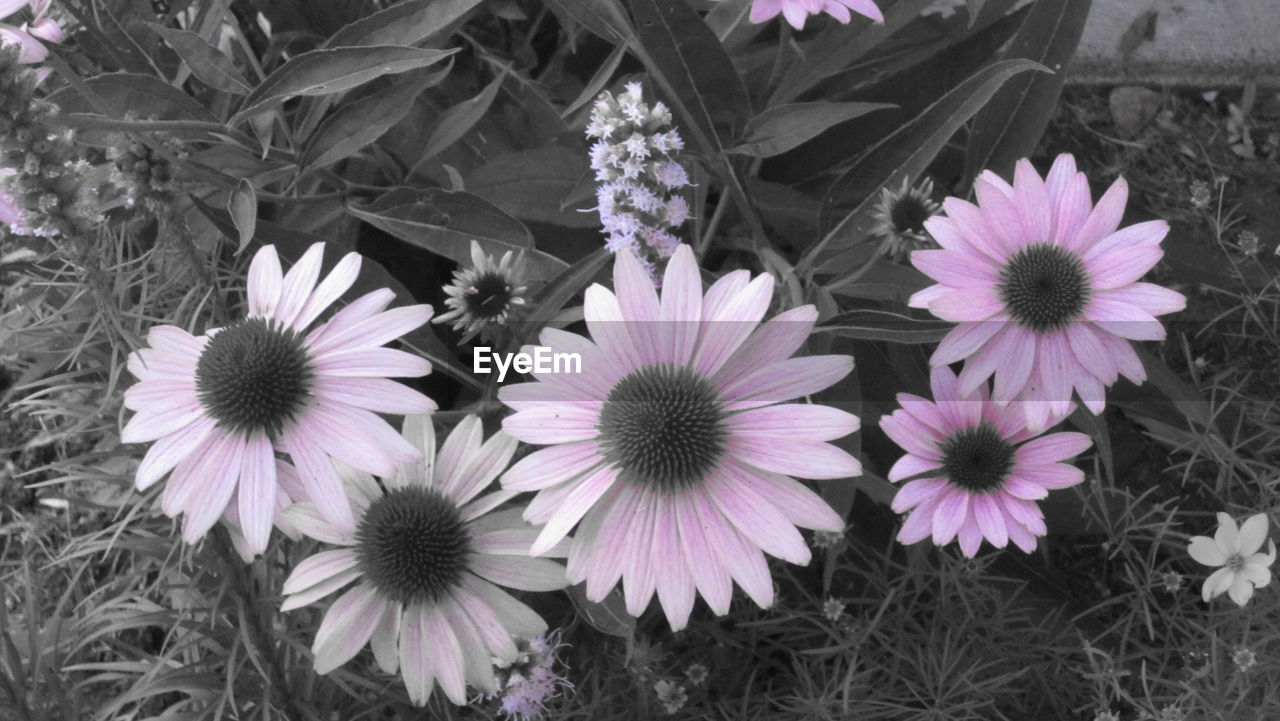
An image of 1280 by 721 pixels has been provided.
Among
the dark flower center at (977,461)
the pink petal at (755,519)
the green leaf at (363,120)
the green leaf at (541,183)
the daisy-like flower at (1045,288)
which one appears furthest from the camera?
the green leaf at (541,183)

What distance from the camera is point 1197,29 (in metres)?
1.71

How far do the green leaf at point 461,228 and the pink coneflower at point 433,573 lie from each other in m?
0.22

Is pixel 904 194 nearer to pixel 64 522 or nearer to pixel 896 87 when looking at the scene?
pixel 896 87

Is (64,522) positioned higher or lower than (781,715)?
higher

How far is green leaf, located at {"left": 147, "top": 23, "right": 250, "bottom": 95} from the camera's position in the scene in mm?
1026

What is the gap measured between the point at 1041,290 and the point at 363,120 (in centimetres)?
63

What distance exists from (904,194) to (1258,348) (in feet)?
2.63

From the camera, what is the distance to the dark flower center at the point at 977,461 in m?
0.97

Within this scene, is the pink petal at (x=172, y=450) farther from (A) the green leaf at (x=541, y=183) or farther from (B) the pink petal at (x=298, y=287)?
(A) the green leaf at (x=541, y=183)

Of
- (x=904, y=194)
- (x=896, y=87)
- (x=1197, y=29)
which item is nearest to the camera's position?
(x=904, y=194)

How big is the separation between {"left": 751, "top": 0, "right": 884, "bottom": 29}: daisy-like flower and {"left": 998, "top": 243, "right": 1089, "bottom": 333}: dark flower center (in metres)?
0.22

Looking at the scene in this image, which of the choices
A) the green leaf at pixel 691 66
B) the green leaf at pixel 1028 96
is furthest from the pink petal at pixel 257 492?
the green leaf at pixel 1028 96

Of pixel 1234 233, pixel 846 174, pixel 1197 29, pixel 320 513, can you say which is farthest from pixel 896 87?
pixel 320 513

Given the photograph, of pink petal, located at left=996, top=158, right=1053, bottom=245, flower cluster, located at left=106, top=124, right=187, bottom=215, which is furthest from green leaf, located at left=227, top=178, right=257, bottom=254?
pink petal, located at left=996, top=158, right=1053, bottom=245
